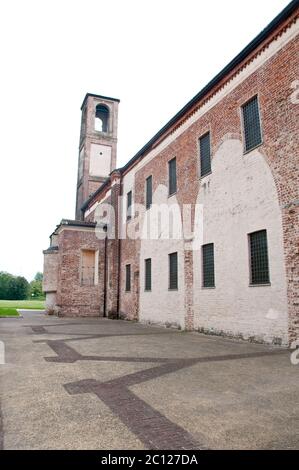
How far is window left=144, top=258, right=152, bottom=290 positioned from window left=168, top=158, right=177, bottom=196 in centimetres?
381

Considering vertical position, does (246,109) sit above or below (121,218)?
above

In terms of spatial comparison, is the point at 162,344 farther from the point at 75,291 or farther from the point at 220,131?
the point at 75,291

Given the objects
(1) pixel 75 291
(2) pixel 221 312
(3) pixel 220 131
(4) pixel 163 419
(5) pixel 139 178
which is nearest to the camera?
(4) pixel 163 419

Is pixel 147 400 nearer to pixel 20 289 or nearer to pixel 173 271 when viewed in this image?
pixel 173 271

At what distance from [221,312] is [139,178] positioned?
33.2 feet

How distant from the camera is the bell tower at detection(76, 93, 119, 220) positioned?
29078 mm

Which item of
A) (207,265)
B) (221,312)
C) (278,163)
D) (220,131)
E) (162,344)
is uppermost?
(220,131)

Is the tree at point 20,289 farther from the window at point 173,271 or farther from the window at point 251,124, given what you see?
the window at point 251,124

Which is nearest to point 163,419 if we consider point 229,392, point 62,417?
point 62,417

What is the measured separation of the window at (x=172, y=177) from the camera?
50.8ft

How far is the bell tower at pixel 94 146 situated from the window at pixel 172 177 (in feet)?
47.1

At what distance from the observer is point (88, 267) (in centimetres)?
2214

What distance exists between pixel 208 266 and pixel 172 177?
5212 millimetres

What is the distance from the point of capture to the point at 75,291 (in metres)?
20.6
